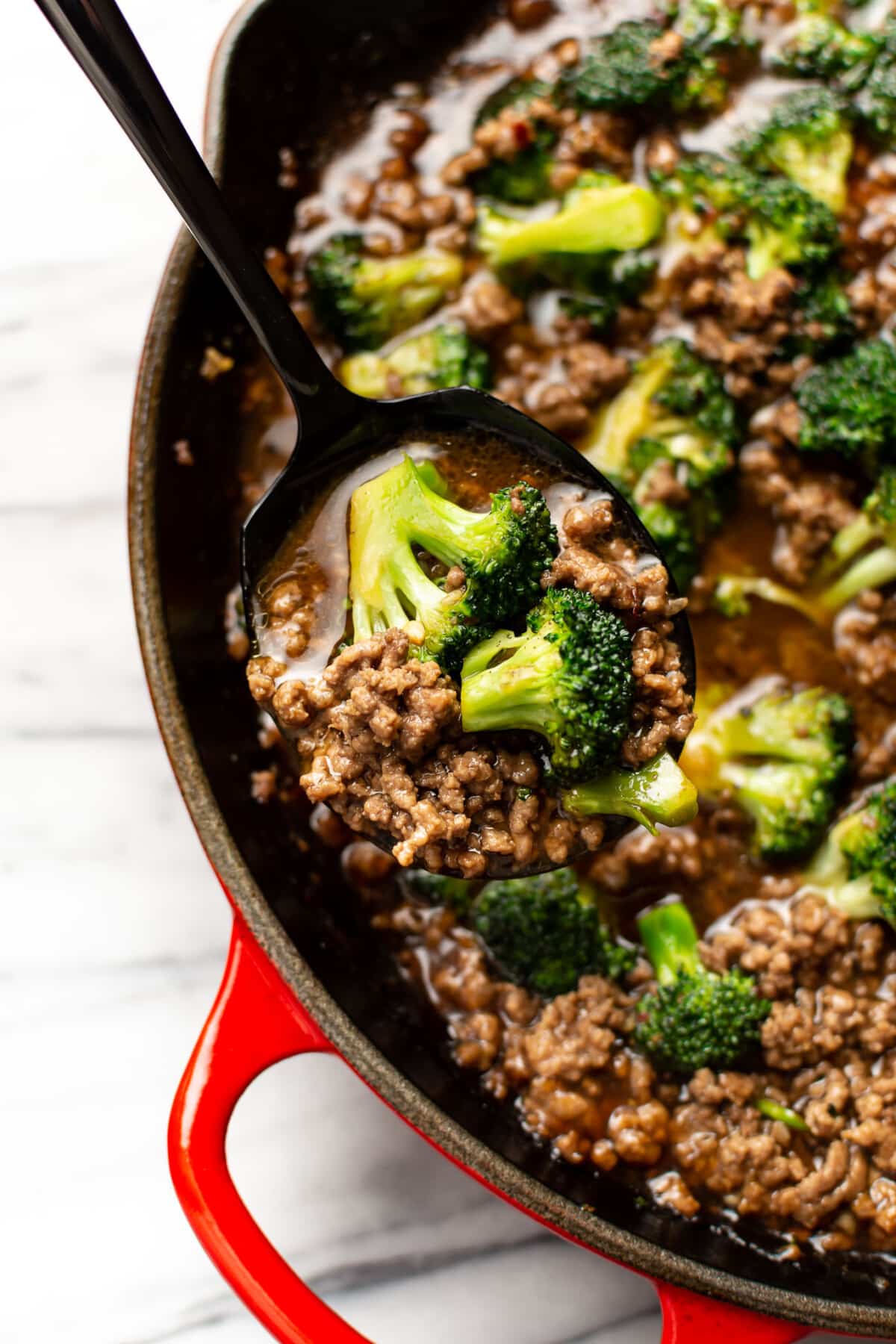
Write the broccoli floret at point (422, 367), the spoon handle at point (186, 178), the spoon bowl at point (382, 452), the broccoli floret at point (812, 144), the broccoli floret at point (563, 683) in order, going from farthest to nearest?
the broccoli floret at point (812, 144)
the broccoli floret at point (422, 367)
the spoon bowl at point (382, 452)
the broccoli floret at point (563, 683)
the spoon handle at point (186, 178)

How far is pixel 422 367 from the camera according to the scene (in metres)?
3.33

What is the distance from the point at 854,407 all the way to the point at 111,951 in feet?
7.86

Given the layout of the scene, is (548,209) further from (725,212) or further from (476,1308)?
(476,1308)

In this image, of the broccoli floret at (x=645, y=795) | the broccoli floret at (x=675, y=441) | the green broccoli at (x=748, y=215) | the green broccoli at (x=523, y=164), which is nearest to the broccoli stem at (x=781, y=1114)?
the broccoli floret at (x=645, y=795)

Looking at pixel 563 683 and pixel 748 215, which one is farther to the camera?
pixel 748 215

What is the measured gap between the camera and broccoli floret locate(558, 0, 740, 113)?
11.3 feet

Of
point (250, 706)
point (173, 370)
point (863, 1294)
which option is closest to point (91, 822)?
point (250, 706)

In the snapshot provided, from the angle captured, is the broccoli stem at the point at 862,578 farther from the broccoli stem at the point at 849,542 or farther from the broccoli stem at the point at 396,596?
the broccoli stem at the point at 396,596

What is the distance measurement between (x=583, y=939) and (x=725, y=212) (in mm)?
1959

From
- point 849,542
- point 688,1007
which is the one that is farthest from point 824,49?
point 688,1007

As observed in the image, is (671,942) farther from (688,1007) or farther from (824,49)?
(824,49)

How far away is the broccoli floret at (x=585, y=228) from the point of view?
130 inches

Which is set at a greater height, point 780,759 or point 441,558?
point 441,558

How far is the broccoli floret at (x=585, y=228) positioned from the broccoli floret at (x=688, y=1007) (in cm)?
173
